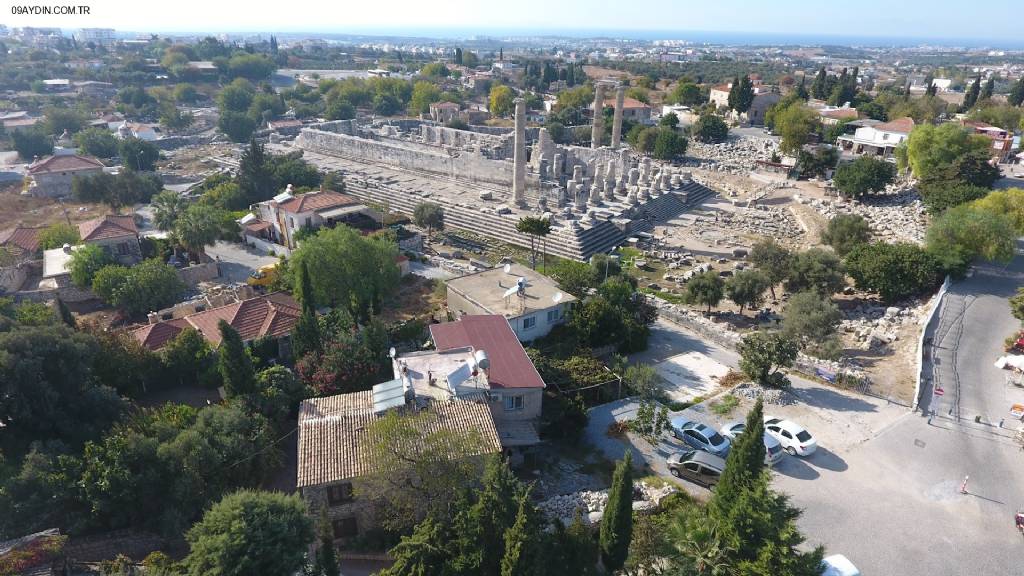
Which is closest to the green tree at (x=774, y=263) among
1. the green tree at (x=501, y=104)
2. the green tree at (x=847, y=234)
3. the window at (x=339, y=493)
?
the green tree at (x=847, y=234)

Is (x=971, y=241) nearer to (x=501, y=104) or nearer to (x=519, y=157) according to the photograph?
(x=519, y=157)

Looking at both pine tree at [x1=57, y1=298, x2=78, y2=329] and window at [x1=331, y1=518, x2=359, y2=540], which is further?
pine tree at [x1=57, y1=298, x2=78, y2=329]

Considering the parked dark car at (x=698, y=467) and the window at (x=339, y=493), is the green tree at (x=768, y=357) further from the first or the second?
the window at (x=339, y=493)

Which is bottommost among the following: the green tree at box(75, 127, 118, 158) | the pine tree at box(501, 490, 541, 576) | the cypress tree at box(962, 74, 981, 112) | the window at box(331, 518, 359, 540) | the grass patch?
the window at box(331, 518, 359, 540)

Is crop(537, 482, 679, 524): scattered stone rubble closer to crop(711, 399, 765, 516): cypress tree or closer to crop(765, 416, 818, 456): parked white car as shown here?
crop(711, 399, 765, 516): cypress tree

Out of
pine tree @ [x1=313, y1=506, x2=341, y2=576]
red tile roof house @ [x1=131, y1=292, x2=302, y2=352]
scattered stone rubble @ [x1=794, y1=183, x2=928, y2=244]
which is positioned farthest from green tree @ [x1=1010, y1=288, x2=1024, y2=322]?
red tile roof house @ [x1=131, y1=292, x2=302, y2=352]

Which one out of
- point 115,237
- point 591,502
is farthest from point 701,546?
point 115,237
